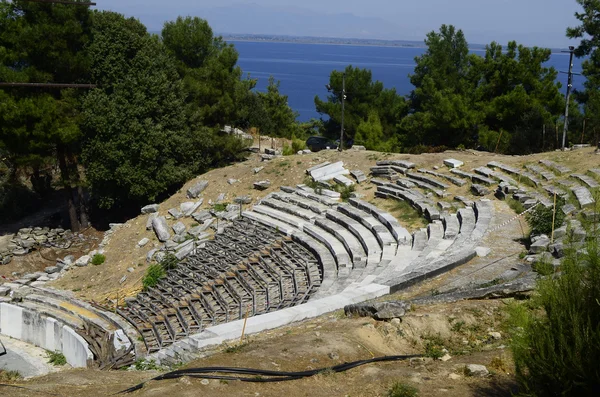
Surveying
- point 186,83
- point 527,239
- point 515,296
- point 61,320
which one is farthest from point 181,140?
point 515,296

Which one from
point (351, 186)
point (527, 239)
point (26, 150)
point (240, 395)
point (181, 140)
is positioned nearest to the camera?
point (240, 395)

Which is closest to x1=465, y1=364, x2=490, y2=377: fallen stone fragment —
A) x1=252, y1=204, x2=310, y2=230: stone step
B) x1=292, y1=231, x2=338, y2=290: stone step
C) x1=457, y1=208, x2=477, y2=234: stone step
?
x1=292, y1=231, x2=338, y2=290: stone step

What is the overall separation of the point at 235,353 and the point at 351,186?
1420 centimetres

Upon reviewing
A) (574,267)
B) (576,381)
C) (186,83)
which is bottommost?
(576,381)

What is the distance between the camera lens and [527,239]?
14.7m

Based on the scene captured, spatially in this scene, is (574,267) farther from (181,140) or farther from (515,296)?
(181,140)

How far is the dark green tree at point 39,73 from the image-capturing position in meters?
23.1

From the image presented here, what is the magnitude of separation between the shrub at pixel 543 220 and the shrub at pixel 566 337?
8.18 metres

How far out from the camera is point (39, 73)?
23.5 m

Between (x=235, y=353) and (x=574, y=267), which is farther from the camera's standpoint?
(x=235, y=353)

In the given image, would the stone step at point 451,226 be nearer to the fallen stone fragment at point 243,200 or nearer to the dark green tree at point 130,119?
the fallen stone fragment at point 243,200

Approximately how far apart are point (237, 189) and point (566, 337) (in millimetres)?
19262

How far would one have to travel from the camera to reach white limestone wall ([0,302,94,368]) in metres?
15.8

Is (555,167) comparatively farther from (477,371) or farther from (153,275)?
(477,371)
